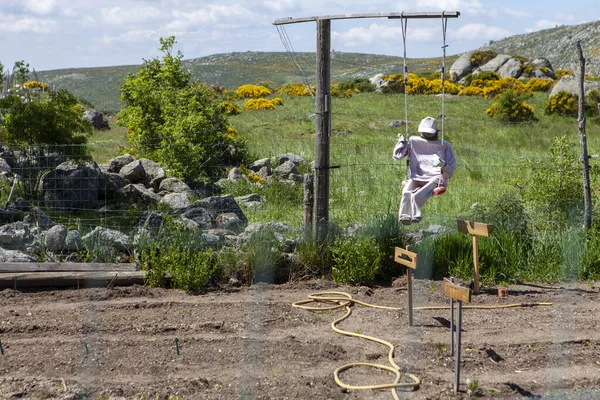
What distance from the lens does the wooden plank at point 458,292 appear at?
467 cm

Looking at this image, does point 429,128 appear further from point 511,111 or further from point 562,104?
point 562,104

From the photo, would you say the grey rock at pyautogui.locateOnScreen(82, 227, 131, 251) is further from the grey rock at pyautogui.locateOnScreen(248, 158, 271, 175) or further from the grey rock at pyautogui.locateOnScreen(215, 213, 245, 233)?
the grey rock at pyautogui.locateOnScreen(248, 158, 271, 175)

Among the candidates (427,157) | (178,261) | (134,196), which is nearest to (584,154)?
(427,157)

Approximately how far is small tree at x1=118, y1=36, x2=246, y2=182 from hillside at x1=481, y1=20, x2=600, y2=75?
50.7 m

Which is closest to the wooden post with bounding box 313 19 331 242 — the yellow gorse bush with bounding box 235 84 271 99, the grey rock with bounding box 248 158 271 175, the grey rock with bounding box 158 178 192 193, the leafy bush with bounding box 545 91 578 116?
the grey rock with bounding box 158 178 192 193

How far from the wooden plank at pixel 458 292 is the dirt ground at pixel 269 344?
2.12ft

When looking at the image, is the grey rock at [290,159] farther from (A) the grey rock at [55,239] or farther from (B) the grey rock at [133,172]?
(A) the grey rock at [55,239]

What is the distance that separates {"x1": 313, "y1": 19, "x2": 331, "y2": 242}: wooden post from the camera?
311 inches

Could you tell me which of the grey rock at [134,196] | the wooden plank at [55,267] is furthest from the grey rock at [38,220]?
the grey rock at [134,196]

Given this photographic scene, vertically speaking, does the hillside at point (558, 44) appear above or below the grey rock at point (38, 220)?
above

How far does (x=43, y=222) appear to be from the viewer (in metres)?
8.48

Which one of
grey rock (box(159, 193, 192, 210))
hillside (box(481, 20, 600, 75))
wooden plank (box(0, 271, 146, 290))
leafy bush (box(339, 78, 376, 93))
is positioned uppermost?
hillside (box(481, 20, 600, 75))

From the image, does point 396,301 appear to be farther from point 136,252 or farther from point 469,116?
point 469,116

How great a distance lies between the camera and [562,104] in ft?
86.2
